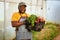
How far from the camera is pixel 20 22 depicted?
61.1 inches

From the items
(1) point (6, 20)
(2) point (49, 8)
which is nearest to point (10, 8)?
(1) point (6, 20)

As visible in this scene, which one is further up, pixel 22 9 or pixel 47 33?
pixel 22 9

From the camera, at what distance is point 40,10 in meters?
1.56

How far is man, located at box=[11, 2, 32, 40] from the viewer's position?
154 cm

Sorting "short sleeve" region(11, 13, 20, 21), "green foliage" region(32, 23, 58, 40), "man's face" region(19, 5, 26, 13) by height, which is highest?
"man's face" region(19, 5, 26, 13)

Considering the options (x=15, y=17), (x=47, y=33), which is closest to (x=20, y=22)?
(x=15, y=17)

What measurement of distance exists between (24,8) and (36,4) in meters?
0.11

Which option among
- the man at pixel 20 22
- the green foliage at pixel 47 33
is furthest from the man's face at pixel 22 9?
the green foliage at pixel 47 33

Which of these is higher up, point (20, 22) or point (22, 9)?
point (22, 9)

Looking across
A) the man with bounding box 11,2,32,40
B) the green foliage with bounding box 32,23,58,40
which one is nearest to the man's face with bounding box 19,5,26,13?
the man with bounding box 11,2,32,40

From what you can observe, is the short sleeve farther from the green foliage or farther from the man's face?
the green foliage

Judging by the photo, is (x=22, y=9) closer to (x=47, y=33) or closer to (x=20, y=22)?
(x=20, y=22)

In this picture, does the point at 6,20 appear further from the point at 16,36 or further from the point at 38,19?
the point at 38,19

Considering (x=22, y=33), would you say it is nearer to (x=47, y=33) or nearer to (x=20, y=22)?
(x=20, y=22)
